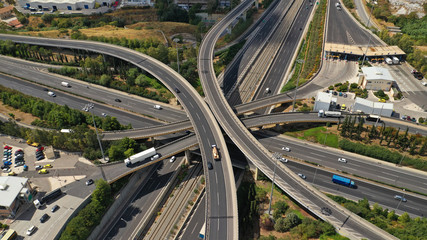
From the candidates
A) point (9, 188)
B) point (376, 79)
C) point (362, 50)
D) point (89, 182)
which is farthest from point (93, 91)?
point (362, 50)

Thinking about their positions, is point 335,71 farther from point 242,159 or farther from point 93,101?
point 93,101

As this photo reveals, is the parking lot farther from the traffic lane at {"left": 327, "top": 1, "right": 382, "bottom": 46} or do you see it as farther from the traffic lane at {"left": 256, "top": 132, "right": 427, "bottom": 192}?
the traffic lane at {"left": 327, "top": 1, "right": 382, "bottom": 46}

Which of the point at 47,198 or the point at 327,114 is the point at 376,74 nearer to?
the point at 327,114

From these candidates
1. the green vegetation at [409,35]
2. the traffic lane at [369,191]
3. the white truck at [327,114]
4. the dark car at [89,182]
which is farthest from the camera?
the green vegetation at [409,35]

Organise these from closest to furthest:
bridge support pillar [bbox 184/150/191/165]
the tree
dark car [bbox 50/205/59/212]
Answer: the tree < dark car [bbox 50/205/59/212] < bridge support pillar [bbox 184/150/191/165]

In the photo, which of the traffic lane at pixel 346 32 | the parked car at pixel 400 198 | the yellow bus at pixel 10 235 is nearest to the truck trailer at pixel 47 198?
the yellow bus at pixel 10 235

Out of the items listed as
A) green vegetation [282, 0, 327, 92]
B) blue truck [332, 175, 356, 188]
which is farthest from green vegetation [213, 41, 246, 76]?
blue truck [332, 175, 356, 188]

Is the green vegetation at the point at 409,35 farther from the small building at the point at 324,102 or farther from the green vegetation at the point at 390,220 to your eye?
the green vegetation at the point at 390,220
